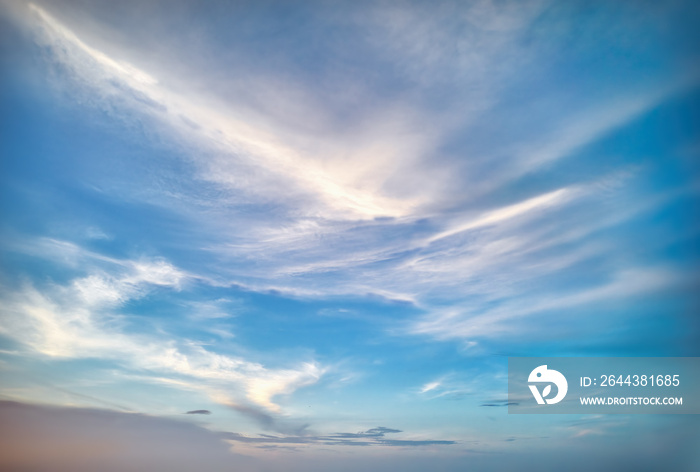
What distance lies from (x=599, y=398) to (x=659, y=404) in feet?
4.82

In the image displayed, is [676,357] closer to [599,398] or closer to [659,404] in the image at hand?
[659,404]

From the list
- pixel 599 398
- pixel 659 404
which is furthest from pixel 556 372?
pixel 659 404

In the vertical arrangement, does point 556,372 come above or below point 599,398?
above

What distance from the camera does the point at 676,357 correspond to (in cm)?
1076

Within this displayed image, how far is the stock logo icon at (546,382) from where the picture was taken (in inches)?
468

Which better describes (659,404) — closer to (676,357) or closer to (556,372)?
(676,357)

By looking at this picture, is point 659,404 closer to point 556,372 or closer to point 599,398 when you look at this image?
point 599,398

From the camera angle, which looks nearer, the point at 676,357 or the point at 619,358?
the point at 676,357

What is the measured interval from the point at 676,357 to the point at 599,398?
7.78 feet

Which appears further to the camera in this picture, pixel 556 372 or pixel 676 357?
pixel 556 372

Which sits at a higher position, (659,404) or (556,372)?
(556,372)

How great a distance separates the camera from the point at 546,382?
1199cm

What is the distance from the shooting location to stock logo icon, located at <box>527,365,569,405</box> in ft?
39.0

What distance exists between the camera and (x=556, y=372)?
472 inches
